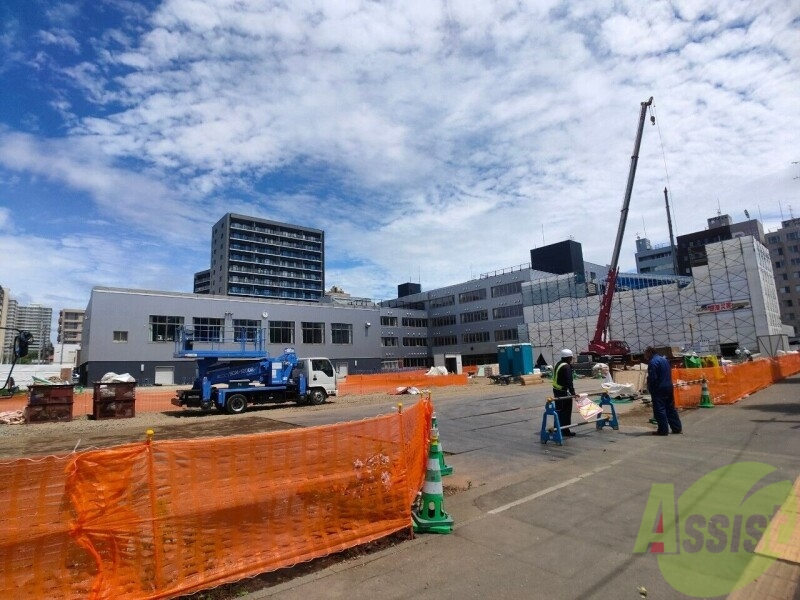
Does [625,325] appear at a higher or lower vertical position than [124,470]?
higher

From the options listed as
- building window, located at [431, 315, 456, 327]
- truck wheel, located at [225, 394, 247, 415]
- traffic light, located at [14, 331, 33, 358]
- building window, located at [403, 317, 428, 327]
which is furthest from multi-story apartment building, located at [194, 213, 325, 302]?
truck wheel, located at [225, 394, 247, 415]

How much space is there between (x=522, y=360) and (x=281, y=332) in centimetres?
3089

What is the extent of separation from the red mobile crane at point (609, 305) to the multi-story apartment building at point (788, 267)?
2721 inches

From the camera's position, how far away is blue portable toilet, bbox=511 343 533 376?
35281mm

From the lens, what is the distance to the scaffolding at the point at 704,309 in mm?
45000

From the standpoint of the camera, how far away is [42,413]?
1955 centimetres

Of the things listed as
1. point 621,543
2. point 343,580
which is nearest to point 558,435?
point 621,543

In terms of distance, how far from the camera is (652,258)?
117 meters

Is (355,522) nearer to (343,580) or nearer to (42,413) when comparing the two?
(343,580)

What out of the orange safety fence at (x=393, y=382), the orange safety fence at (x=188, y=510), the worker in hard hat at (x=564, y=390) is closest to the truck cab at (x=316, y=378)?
the orange safety fence at (x=393, y=382)

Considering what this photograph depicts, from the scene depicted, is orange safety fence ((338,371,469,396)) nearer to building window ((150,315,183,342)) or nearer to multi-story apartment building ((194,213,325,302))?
building window ((150,315,183,342))

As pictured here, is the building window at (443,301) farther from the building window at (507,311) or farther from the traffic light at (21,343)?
the traffic light at (21,343)

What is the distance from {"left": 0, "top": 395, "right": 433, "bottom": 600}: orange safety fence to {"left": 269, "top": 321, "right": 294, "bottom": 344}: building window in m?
51.3

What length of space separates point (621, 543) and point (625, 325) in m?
56.0
